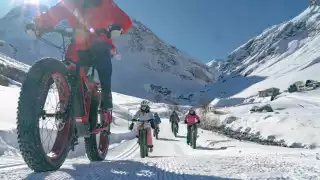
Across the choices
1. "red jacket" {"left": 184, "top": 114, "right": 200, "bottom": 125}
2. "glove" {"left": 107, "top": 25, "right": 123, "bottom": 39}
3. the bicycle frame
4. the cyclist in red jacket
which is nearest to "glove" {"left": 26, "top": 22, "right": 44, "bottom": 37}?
the cyclist in red jacket

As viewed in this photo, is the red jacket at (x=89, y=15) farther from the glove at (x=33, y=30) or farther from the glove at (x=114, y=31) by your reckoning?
the glove at (x=114, y=31)

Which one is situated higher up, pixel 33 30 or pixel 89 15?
pixel 89 15

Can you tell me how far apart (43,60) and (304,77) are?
420ft

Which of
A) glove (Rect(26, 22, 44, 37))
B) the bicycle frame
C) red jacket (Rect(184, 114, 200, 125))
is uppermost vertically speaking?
glove (Rect(26, 22, 44, 37))

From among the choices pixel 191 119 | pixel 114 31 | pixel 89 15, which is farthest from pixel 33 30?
pixel 191 119

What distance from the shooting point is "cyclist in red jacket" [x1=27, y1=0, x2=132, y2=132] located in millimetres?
4625

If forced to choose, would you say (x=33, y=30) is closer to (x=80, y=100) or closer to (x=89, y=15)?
(x=89, y=15)

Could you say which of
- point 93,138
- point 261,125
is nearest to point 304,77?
point 261,125

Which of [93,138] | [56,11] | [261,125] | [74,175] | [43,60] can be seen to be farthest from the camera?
[261,125]

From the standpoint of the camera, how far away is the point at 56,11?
4.83 meters

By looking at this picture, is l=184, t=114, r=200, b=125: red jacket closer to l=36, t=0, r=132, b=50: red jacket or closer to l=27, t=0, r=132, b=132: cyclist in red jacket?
l=27, t=0, r=132, b=132: cyclist in red jacket

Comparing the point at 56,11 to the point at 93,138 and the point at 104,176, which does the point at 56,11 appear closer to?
the point at 93,138

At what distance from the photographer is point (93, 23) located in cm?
481

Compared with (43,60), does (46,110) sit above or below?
below
